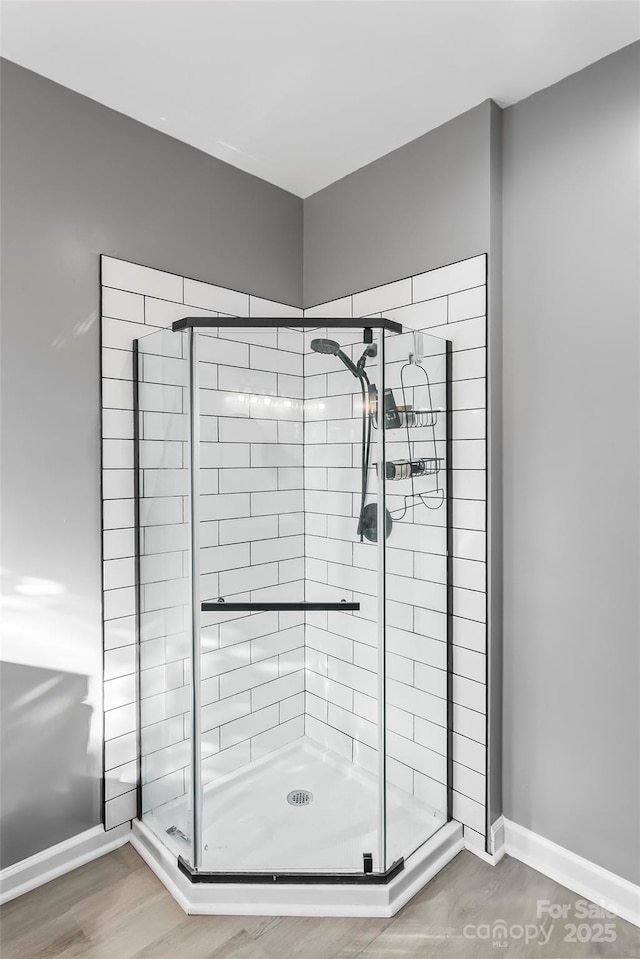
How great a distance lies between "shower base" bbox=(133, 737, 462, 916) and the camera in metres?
1.60

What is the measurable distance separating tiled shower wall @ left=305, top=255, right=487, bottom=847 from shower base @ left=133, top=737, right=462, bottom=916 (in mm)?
94

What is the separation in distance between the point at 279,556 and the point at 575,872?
130 centimetres

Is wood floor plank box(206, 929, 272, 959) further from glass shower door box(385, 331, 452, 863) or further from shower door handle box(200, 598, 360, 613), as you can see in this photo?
shower door handle box(200, 598, 360, 613)

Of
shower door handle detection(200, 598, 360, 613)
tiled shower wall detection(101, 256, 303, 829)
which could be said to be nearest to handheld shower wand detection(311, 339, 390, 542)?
tiled shower wall detection(101, 256, 303, 829)

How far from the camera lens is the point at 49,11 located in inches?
57.9

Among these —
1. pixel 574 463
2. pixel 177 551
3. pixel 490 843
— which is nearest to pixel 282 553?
pixel 177 551

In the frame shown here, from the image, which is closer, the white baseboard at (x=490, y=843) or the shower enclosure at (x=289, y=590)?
the shower enclosure at (x=289, y=590)

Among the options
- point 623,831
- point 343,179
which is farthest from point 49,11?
point 623,831

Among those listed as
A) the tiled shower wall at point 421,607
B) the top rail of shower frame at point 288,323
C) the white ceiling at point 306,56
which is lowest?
the tiled shower wall at point 421,607

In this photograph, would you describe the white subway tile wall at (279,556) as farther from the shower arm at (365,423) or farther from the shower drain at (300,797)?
the shower drain at (300,797)

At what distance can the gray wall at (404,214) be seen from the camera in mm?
1862

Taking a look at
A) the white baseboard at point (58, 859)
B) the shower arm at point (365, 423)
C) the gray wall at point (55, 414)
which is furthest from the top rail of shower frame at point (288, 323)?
the white baseboard at point (58, 859)

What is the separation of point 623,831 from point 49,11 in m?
2.73

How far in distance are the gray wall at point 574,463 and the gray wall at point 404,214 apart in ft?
0.38
